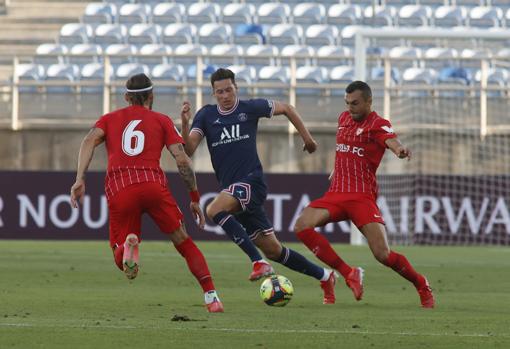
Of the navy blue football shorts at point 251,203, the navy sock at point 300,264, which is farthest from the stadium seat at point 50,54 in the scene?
the navy sock at point 300,264

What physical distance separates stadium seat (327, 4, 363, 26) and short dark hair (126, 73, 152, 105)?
59.6 feet

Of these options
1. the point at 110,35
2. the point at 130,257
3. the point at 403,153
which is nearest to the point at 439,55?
the point at 110,35

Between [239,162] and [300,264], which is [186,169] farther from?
[300,264]

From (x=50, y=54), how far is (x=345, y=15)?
6379mm

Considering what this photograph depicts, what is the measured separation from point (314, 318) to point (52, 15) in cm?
2056

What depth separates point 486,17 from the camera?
89.5 ft

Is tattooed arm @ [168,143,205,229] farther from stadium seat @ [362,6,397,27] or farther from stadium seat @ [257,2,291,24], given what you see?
stadium seat @ [257,2,291,24]

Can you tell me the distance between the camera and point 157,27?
2725cm

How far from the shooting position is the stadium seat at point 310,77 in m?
23.8

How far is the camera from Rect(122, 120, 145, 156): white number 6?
9.43 m

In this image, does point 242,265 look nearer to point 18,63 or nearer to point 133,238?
point 133,238

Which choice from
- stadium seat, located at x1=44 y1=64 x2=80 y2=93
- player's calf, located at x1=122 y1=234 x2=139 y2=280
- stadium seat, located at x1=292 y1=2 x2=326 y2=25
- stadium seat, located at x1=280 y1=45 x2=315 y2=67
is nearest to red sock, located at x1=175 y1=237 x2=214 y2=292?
player's calf, located at x1=122 y1=234 x2=139 y2=280

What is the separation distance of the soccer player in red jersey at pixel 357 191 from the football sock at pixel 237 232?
0.41 metres

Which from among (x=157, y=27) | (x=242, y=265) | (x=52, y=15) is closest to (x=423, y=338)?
(x=242, y=265)
